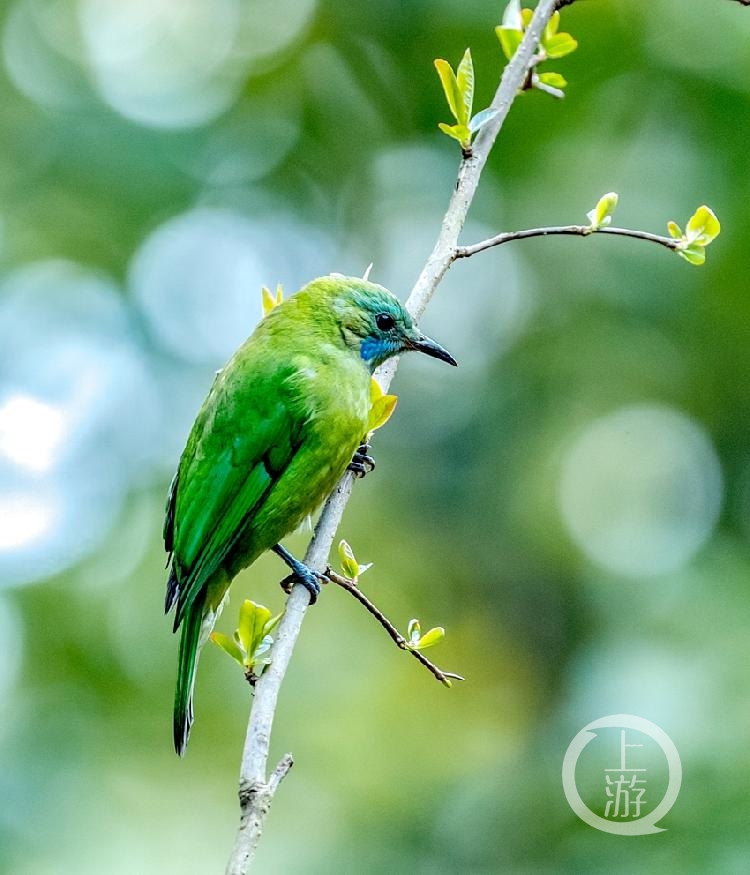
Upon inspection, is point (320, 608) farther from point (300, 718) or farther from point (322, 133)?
point (322, 133)

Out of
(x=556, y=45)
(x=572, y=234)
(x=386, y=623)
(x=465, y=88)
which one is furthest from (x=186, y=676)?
(x=556, y=45)

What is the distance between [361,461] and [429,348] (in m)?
0.49

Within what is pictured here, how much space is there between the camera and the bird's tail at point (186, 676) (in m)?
3.46

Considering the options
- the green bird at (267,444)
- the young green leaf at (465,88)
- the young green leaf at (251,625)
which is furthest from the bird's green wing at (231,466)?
the young green leaf at (465,88)

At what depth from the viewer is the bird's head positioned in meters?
3.82

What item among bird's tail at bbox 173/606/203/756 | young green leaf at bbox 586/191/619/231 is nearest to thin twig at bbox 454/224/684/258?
young green leaf at bbox 586/191/619/231

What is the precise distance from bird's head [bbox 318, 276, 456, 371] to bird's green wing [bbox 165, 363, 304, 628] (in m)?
0.33

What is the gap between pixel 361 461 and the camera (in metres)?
3.63

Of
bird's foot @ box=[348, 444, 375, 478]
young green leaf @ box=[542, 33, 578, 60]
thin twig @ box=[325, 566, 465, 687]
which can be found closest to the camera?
thin twig @ box=[325, 566, 465, 687]

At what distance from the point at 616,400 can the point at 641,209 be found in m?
Answer: 1.37

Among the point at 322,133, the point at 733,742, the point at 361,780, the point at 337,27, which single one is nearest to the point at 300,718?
the point at 361,780

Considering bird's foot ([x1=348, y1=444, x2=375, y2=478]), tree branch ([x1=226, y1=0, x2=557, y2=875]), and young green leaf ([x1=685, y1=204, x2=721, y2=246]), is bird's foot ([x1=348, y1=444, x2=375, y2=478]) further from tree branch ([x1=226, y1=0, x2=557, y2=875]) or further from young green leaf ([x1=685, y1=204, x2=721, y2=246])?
young green leaf ([x1=685, y1=204, x2=721, y2=246])

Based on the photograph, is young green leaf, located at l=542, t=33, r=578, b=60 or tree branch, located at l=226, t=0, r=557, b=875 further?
young green leaf, located at l=542, t=33, r=578, b=60

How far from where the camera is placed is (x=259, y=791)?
2.21 metres
